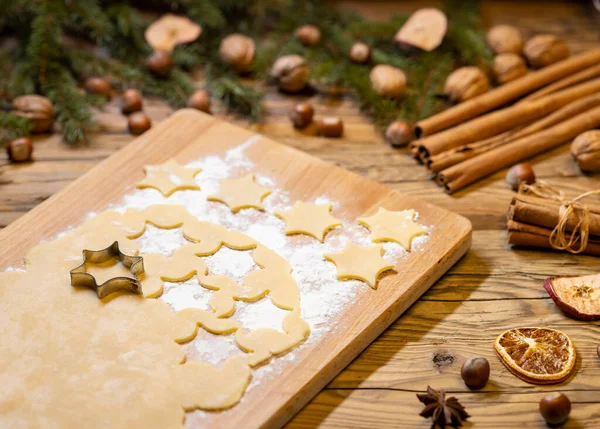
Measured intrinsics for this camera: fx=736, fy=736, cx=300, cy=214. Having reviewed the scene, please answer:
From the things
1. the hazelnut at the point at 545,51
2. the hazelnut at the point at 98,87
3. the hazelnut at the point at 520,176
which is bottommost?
the hazelnut at the point at 98,87

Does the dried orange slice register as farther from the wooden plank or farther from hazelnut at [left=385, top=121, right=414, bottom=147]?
hazelnut at [left=385, top=121, right=414, bottom=147]

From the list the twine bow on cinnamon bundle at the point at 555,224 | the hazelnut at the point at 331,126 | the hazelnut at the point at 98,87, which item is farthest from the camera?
the hazelnut at the point at 98,87

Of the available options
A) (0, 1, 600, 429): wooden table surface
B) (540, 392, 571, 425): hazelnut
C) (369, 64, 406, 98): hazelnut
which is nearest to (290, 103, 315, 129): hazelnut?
(0, 1, 600, 429): wooden table surface

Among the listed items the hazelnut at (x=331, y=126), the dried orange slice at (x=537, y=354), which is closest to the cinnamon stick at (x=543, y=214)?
the dried orange slice at (x=537, y=354)

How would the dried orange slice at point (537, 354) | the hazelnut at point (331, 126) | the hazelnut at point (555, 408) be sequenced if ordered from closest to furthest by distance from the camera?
the hazelnut at point (555, 408) < the dried orange slice at point (537, 354) < the hazelnut at point (331, 126)

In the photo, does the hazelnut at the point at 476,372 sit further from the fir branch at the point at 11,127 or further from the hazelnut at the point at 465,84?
the fir branch at the point at 11,127

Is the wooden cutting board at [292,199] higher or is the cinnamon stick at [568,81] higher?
the cinnamon stick at [568,81]

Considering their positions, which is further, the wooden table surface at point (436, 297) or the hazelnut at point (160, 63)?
the hazelnut at point (160, 63)

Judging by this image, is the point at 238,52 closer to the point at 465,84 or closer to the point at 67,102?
the point at 67,102
